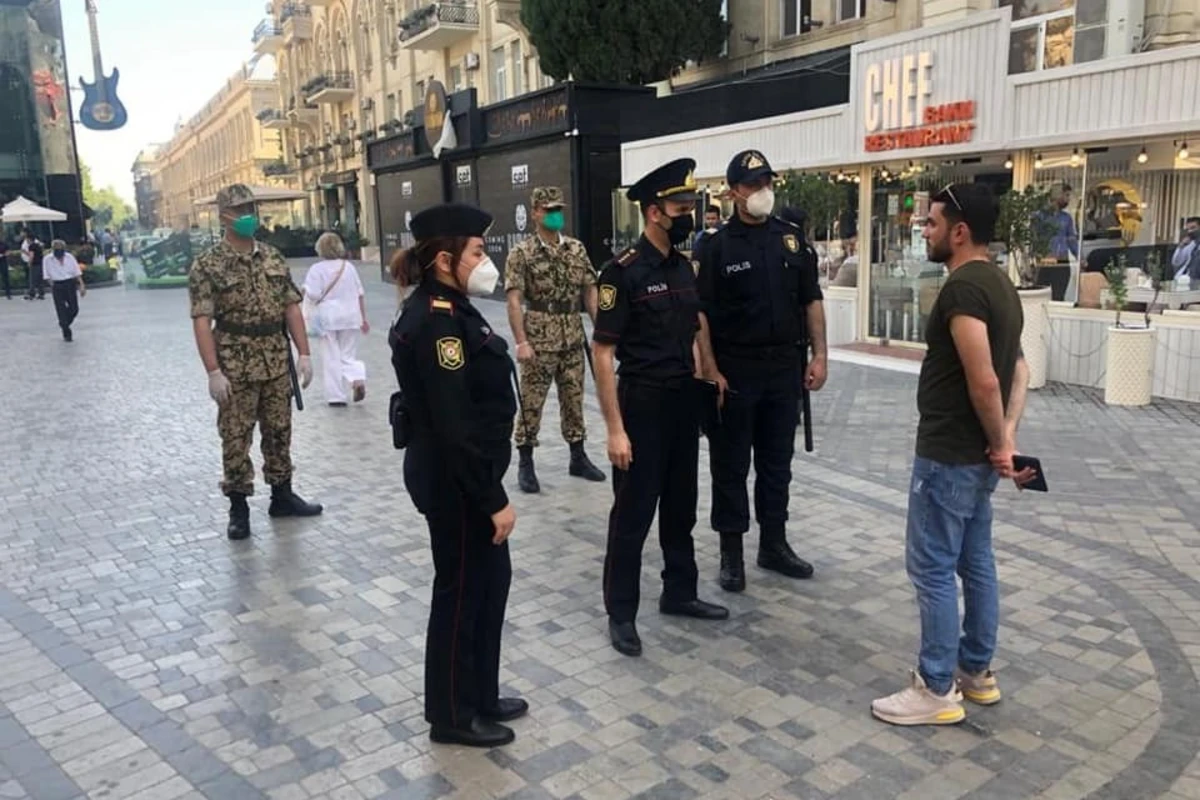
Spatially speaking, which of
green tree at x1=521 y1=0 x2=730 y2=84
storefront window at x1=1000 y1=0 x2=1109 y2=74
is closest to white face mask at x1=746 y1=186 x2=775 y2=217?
storefront window at x1=1000 y1=0 x2=1109 y2=74

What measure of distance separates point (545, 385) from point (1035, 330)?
5.31 metres

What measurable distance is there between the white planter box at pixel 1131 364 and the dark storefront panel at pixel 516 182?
35.4 ft

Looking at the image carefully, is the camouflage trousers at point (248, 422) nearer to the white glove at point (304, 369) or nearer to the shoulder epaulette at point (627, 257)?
the white glove at point (304, 369)

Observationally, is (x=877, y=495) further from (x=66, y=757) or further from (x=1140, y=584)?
(x=66, y=757)

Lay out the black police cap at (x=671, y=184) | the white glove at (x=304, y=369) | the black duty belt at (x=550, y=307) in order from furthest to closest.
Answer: the black duty belt at (x=550, y=307) → the white glove at (x=304, y=369) → the black police cap at (x=671, y=184)

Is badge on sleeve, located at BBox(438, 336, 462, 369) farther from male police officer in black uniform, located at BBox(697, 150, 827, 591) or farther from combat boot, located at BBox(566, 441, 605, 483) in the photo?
combat boot, located at BBox(566, 441, 605, 483)

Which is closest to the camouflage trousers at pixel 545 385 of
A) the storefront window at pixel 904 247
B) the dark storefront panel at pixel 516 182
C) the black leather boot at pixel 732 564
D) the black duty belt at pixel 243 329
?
the black duty belt at pixel 243 329

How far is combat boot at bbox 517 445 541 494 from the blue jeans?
3.32 meters

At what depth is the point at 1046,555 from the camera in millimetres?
4938

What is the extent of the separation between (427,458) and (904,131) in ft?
30.6

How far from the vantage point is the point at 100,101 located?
3284 centimetres

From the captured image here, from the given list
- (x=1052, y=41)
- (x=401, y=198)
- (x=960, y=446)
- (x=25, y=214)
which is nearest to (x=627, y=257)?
(x=960, y=446)

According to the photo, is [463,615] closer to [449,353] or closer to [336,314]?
[449,353]

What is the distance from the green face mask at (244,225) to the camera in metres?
5.31
